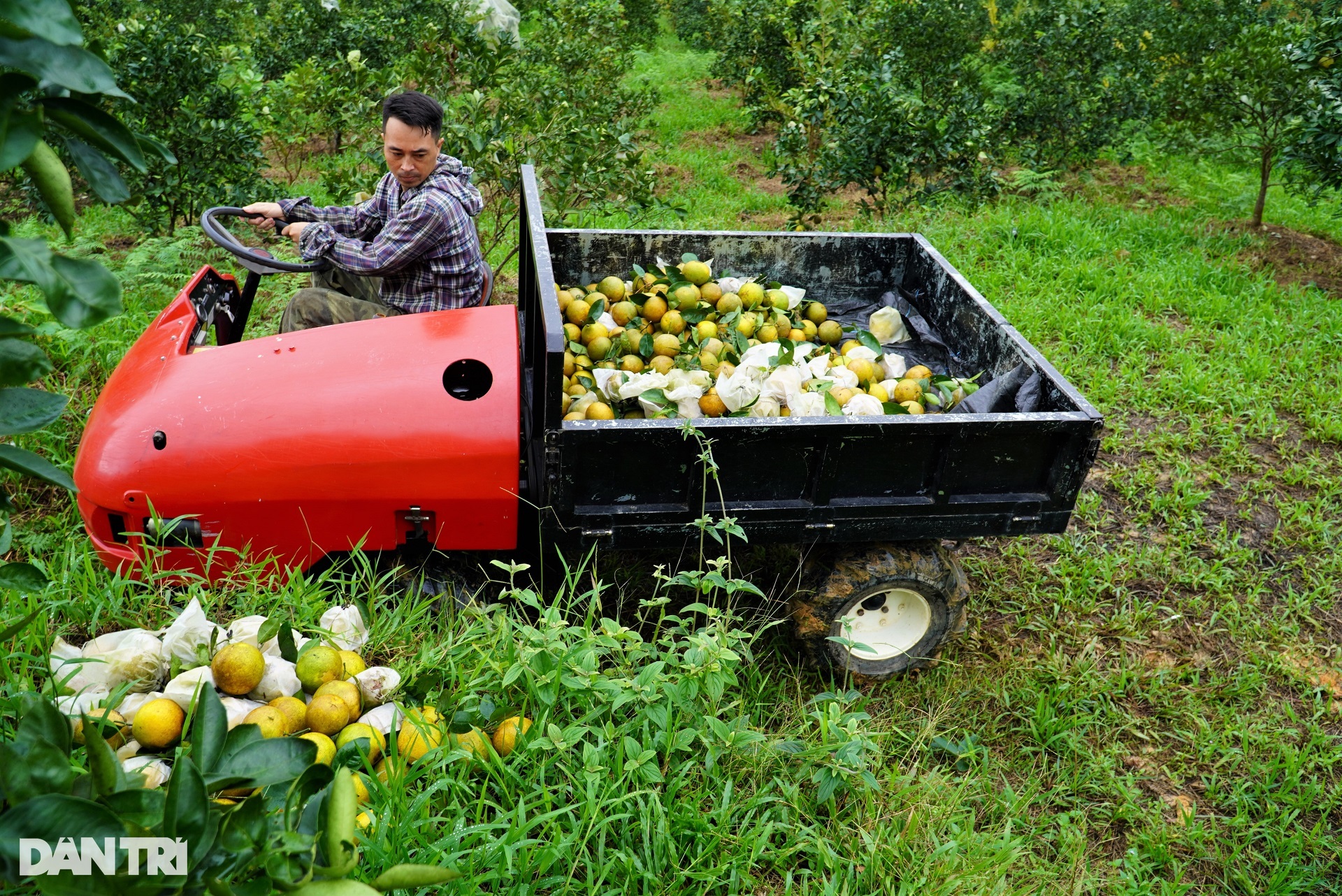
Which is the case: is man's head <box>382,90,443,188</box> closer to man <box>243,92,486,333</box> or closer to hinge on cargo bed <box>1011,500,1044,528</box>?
man <box>243,92,486,333</box>

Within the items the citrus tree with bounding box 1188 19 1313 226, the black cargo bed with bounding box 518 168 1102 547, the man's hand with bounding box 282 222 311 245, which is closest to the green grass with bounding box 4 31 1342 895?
the black cargo bed with bounding box 518 168 1102 547

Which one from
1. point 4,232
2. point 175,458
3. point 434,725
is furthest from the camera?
point 175,458

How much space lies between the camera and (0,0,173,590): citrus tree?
0.97m

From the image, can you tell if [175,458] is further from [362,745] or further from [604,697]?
[604,697]

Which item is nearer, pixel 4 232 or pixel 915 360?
pixel 4 232

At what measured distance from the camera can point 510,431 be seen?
3055 millimetres

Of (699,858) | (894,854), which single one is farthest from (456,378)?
(894,854)

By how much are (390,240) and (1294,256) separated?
24.4 ft

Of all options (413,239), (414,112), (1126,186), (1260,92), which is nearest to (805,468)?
(413,239)

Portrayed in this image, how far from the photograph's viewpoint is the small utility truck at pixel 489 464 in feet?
9.65

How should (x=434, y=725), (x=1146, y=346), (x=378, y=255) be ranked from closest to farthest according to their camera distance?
(x=434, y=725), (x=378, y=255), (x=1146, y=346)

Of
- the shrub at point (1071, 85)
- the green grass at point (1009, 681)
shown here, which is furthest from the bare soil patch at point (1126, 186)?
the green grass at point (1009, 681)

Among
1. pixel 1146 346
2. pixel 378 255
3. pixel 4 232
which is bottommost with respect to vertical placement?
pixel 1146 346

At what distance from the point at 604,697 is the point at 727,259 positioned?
2.76 metres
